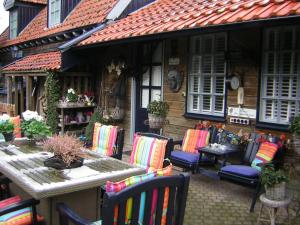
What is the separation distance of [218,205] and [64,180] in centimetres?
258

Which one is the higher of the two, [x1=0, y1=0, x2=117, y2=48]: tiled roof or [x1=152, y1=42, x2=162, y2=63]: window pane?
[x1=0, y1=0, x2=117, y2=48]: tiled roof

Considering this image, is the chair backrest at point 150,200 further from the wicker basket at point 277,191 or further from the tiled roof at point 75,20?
the tiled roof at point 75,20

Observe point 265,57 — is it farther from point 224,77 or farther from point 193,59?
point 193,59

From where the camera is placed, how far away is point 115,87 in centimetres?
897

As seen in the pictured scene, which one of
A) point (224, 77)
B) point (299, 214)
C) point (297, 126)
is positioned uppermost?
point (224, 77)

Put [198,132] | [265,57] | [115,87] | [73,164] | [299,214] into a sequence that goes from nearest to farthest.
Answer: [73,164]
[299,214]
[265,57]
[198,132]
[115,87]

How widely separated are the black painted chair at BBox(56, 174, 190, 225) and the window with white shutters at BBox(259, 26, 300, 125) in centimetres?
366

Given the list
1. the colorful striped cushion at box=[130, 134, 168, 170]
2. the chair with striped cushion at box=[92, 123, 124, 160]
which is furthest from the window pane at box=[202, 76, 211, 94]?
the colorful striped cushion at box=[130, 134, 168, 170]

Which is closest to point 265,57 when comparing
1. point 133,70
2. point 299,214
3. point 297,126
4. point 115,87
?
point 297,126

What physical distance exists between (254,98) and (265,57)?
0.71 meters

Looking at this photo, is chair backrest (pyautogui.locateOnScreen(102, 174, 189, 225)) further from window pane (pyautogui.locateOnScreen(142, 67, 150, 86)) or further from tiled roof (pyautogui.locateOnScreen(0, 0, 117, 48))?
tiled roof (pyautogui.locateOnScreen(0, 0, 117, 48))

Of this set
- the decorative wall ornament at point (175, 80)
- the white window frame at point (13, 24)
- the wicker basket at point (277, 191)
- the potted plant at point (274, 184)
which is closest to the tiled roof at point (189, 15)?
the decorative wall ornament at point (175, 80)

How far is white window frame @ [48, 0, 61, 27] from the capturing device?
11.6 m

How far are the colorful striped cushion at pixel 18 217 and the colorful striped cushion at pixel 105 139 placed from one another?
6.77 feet
